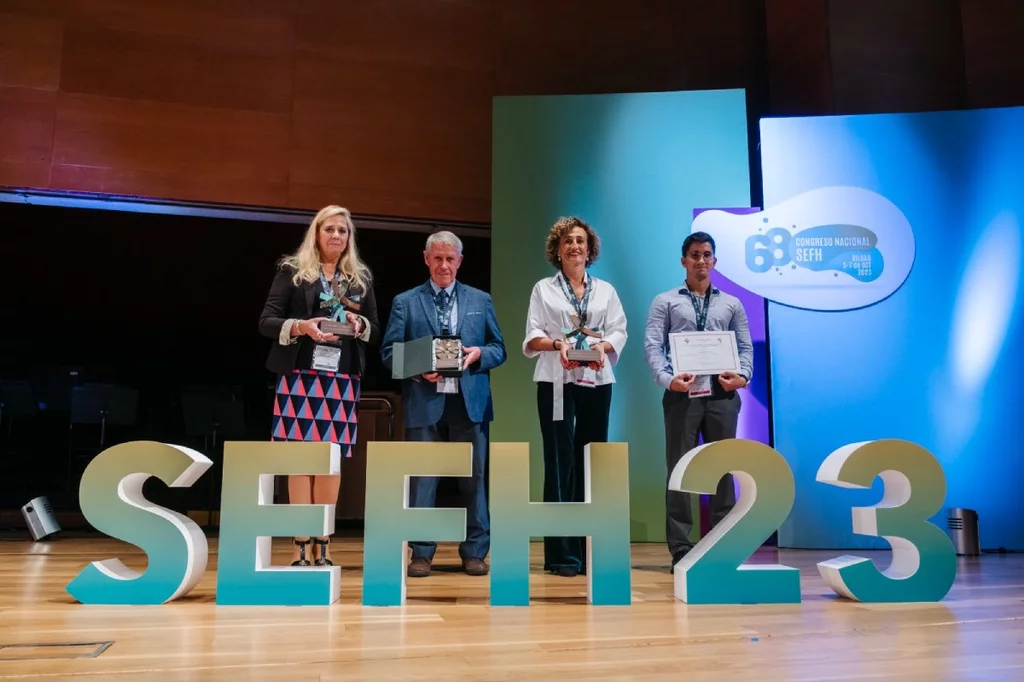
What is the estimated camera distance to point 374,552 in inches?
96.6

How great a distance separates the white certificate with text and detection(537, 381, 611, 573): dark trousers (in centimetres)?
34

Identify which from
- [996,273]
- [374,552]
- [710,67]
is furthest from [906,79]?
[374,552]

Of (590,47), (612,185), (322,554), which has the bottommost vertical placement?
(322,554)

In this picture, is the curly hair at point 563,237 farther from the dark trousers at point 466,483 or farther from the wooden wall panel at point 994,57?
the wooden wall panel at point 994,57

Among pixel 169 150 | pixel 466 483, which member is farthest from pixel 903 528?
pixel 169 150

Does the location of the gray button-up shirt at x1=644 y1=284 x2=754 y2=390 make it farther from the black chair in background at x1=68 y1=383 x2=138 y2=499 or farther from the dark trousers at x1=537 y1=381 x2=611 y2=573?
the black chair in background at x1=68 y1=383 x2=138 y2=499

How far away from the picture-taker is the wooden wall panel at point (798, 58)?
17.7ft

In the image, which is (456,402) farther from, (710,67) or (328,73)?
(710,67)

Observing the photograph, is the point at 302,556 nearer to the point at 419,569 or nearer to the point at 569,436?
the point at 419,569

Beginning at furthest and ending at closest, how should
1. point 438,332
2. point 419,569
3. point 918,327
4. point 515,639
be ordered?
point 918,327 → point 438,332 → point 419,569 → point 515,639

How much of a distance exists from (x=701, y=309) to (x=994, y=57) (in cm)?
347

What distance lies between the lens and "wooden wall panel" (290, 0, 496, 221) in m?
5.21

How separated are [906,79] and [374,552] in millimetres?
4850

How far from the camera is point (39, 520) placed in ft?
16.3
